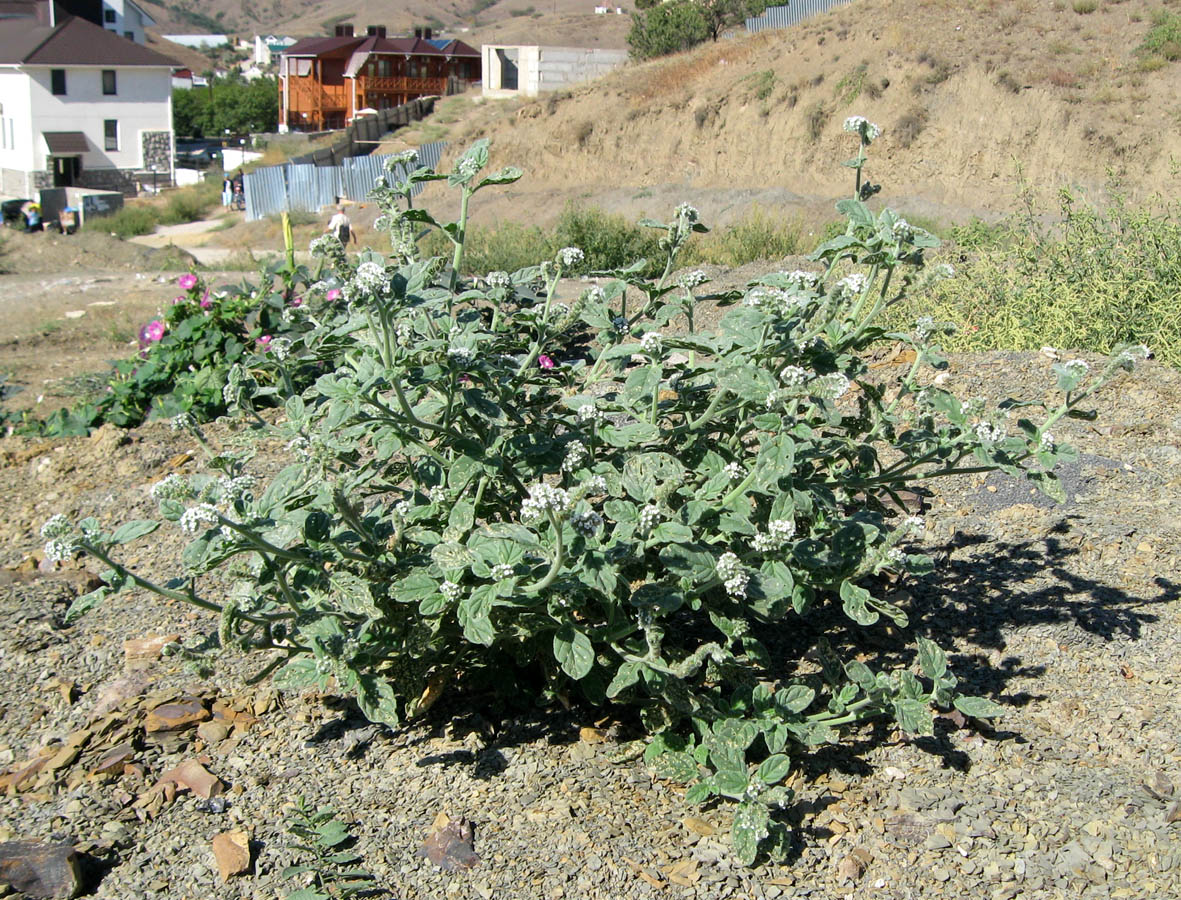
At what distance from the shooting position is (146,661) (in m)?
3.48

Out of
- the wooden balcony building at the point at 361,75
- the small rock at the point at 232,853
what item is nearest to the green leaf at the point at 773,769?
the small rock at the point at 232,853

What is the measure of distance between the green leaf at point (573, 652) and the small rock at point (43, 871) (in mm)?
→ 1260

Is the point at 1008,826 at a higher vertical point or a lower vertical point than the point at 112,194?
lower

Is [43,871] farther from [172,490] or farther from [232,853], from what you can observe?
[172,490]

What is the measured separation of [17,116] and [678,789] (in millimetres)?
47312

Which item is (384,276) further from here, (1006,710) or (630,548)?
(1006,710)

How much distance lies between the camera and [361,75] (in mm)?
A: 54875

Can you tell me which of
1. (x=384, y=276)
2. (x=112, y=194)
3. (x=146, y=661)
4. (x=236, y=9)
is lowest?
(x=146, y=661)

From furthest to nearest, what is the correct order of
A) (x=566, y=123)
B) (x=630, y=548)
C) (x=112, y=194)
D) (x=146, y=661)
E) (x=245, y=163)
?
(x=245, y=163) → (x=112, y=194) → (x=566, y=123) → (x=146, y=661) → (x=630, y=548)

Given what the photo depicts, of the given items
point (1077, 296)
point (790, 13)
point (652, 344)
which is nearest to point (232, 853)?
point (652, 344)

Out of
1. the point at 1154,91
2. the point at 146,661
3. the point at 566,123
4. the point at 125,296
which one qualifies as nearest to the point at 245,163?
the point at 566,123

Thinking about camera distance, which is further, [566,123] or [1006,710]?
[566,123]

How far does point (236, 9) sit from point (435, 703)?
551ft

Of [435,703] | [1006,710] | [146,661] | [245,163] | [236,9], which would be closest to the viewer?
[1006,710]
